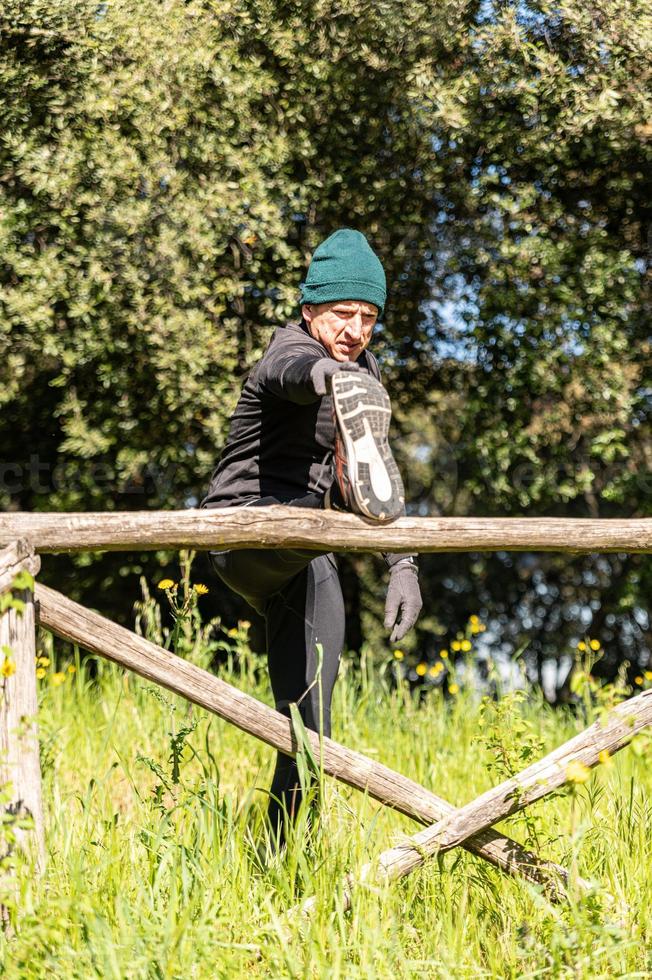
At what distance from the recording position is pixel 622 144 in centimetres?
488

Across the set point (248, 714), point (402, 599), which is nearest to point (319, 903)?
point (248, 714)

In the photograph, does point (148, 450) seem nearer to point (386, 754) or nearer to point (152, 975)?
point (386, 754)

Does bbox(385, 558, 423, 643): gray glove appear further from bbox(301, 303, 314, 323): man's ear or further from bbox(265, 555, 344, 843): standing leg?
bbox(301, 303, 314, 323): man's ear

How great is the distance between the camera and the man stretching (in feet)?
9.08

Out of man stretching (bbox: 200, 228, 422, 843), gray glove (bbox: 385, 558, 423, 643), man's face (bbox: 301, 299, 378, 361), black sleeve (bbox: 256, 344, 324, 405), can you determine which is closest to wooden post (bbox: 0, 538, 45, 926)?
man stretching (bbox: 200, 228, 422, 843)

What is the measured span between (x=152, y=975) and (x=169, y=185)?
3.72 meters

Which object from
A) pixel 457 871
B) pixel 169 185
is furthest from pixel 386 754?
pixel 169 185

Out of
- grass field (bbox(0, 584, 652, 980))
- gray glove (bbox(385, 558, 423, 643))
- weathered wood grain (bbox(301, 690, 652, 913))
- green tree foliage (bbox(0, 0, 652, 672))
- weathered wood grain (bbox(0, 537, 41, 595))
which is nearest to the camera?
grass field (bbox(0, 584, 652, 980))

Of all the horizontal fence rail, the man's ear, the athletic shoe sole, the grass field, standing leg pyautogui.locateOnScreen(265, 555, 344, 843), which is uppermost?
the man's ear

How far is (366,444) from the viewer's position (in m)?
2.22

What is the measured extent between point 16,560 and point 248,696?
69cm

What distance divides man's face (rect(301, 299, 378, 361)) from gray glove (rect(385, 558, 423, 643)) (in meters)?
0.67

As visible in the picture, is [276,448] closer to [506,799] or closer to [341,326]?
[341,326]

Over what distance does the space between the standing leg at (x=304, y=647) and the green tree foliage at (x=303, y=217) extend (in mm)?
2184
